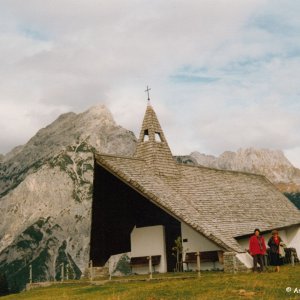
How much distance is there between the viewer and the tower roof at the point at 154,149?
32562 millimetres

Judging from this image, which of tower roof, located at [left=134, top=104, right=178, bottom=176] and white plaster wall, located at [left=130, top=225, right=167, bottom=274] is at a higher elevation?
tower roof, located at [left=134, top=104, right=178, bottom=176]

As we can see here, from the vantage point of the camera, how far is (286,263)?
29578mm

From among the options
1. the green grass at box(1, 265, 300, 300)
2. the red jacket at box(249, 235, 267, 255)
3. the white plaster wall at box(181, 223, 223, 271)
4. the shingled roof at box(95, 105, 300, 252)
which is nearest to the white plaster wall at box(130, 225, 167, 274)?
the white plaster wall at box(181, 223, 223, 271)

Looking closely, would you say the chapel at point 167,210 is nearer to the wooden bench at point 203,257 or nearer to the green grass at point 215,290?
the wooden bench at point 203,257

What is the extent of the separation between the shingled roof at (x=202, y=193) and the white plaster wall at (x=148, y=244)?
3187 mm

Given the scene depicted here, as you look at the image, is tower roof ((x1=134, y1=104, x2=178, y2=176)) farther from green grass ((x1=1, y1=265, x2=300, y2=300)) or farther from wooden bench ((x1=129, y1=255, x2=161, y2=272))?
green grass ((x1=1, y1=265, x2=300, y2=300))

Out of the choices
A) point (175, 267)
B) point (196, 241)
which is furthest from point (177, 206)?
point (175, 267)

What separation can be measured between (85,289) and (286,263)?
46.6 feet

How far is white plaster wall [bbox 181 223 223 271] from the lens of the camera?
92.4ft

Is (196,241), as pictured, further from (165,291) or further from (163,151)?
(165,291)

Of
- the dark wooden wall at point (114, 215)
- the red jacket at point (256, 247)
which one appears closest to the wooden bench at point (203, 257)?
the dark wooden wall at point (114, 215)

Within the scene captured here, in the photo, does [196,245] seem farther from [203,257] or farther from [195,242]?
[203,257]

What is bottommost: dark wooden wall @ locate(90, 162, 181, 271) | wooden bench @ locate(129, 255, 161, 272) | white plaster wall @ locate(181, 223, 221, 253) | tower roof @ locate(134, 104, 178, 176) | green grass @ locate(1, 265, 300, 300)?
green grass @ locate(1, 265, 300, 300)

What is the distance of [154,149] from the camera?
33375 mm
